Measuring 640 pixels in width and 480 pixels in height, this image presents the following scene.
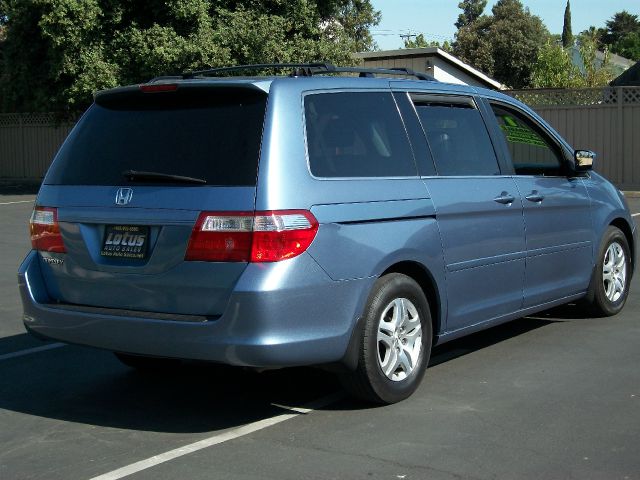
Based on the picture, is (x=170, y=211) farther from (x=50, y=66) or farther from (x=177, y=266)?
(x=50, y=66)

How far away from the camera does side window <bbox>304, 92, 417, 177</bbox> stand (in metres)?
5.26

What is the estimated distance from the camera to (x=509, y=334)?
7480 mm

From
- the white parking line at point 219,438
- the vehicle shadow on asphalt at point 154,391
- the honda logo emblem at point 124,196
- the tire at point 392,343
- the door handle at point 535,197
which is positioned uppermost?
the honda logo emblem at point 124,196

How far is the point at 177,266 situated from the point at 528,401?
2.20 metres

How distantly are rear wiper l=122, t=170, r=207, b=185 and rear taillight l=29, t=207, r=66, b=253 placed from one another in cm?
55

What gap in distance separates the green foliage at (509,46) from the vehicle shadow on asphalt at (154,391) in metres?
46.1

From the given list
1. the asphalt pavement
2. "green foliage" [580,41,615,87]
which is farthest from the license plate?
"green foliage" [580,41,615,87]

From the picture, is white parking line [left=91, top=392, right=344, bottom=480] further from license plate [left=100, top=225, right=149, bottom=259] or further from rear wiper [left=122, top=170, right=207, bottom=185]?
rear wiper [left=122, top=170, right=207, bottom=185]

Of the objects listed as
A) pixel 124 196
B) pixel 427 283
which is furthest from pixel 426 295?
pixel 124 196

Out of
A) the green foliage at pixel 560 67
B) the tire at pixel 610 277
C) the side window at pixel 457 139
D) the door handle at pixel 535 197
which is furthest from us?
A: the green foliage at pixel 560 67

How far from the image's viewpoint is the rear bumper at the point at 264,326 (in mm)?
4785

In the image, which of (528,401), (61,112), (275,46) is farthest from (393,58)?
(528,401)

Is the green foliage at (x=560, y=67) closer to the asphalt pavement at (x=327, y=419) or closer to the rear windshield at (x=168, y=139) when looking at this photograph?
the asphalt pavement at (x=327, y=419)

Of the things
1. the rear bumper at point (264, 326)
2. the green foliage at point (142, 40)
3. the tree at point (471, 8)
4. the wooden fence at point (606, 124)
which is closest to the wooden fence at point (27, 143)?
the green foliage at point (142, 40)
